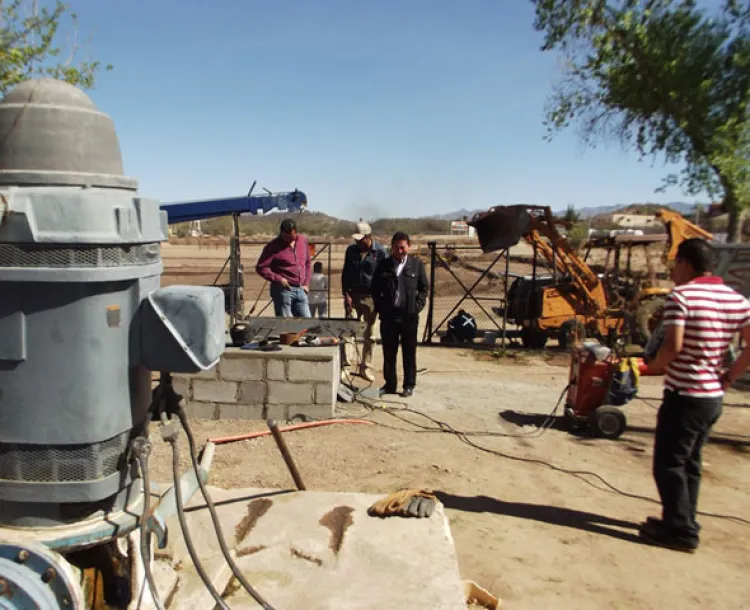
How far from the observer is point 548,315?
12023 mm

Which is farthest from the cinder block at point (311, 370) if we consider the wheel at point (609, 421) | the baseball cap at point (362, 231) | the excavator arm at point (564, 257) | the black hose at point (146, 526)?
the excavator arm at point (564, 257)

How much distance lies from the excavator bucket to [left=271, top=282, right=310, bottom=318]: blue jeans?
380cm

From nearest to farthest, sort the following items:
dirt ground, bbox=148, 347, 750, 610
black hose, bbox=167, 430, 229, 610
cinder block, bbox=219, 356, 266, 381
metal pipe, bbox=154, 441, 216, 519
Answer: black hose, bbox=167, 430, 229, 610
metal pipe, bbox=154, 441, 216, 519
dirt ground, bbox=148, 347, 750, 610
cinder block, bbox=219, 356, 266, 381

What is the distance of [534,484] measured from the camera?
5.04 meters

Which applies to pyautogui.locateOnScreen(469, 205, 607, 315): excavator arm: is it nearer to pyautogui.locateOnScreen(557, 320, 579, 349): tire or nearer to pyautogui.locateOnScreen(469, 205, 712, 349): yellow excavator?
pyautogui.locateOnScreen(469, 205, 712, 349): yellow excavator

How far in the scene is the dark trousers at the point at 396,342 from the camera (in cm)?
727

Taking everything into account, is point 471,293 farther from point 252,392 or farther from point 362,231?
point 252,392

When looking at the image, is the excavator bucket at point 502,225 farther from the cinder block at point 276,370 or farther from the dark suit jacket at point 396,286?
the cinder block at point 276,370

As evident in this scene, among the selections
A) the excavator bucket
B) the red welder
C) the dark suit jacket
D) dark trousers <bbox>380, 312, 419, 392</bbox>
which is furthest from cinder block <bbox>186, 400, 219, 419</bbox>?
the excavator bucket

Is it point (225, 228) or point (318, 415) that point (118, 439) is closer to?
point (318, 415)

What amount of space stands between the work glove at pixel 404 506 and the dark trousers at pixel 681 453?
154cm

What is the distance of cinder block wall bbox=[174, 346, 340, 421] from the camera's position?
6.23m

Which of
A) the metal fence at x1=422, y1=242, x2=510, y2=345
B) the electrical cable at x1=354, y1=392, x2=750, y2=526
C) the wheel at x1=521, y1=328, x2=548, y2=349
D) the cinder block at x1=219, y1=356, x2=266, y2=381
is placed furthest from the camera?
the metal fence at x1=422, y1=242, x2=510, y2=345

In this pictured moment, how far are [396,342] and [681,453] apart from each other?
3939 mm
